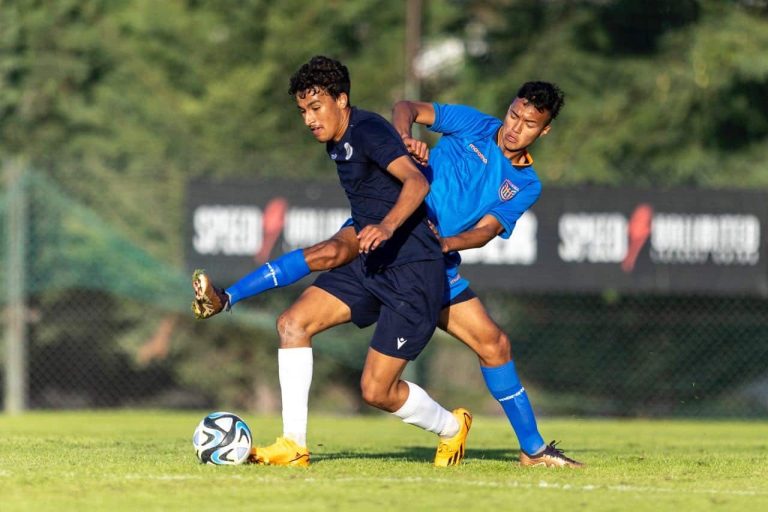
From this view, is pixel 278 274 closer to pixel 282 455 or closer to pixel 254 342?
pixel 282 455

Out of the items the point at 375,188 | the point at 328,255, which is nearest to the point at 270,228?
the point at 328,255

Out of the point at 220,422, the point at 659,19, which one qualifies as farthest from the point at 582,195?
the point at 220,422

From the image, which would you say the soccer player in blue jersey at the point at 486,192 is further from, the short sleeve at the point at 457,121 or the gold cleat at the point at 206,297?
the gold cleat at the point at 206,297

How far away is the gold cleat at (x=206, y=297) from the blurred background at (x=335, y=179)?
29.1 ft

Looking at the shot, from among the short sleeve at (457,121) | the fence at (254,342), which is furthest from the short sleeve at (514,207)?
the fence at (254,342)

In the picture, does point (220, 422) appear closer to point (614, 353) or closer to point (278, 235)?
point (278, 235)

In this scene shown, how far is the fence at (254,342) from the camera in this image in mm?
17547

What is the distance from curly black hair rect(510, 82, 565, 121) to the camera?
813cm

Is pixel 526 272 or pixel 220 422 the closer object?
pixel 220 422

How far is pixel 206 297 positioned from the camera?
7.43 metres

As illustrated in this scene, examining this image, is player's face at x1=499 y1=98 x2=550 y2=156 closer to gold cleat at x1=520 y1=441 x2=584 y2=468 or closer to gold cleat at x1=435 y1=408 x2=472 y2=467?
gold cleat at x1=435 y1=408 x2=472 y2=467

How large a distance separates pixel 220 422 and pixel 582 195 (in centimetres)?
925

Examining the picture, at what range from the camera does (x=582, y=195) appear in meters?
16.3

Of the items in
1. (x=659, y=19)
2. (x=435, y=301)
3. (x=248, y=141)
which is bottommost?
(x=435, y=301)
